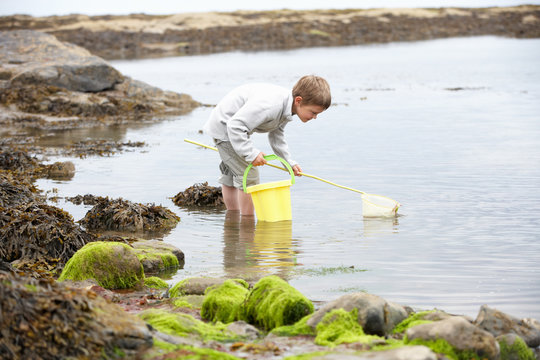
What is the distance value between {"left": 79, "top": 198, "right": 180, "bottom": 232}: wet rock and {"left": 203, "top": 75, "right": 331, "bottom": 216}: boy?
789 mm

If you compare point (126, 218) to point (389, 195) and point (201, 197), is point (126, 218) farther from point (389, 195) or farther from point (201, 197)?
point (389, 195)

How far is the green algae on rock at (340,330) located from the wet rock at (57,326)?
0.95 m

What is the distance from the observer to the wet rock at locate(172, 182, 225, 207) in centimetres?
845

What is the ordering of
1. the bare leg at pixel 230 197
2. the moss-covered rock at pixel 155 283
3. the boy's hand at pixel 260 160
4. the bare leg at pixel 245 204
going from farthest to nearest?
1. the bare leg at pixel 230 197
2. the bare leg at pixel 245 204
3. the boy's hand at pixel 260 160
4. the moss-covered rock at pixel 155 283

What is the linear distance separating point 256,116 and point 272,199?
0.95 metres

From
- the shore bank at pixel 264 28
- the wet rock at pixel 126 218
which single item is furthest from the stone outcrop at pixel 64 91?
the shore bank at pixel 264 28

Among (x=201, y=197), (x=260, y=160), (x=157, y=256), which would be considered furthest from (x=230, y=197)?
(x=157, y=256)

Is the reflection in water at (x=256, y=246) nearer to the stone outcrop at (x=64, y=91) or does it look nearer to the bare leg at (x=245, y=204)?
the bare leg at (x=245, y=204)

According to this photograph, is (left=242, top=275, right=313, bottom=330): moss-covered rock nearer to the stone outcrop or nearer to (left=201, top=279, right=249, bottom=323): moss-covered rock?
(left=201, top=279, right=249, bottom=323): moss-covered rock

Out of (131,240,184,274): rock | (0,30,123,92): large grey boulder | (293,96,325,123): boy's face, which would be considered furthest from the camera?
(0,30,123,92): large grey boulder

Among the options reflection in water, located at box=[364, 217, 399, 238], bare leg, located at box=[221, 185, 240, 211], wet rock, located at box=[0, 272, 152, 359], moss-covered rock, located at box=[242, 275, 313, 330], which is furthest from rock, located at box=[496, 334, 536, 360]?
bare leg, located at box=[221, 185, 240, 211]

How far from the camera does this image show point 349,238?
674cm

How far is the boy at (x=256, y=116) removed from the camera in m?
6.62

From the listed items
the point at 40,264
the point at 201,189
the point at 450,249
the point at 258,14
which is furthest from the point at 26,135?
the point at 258,14
